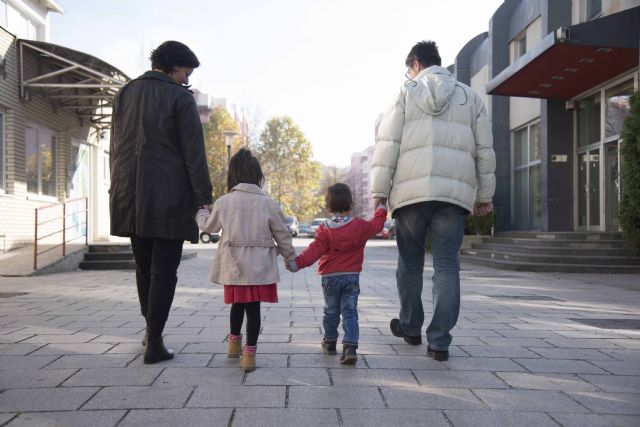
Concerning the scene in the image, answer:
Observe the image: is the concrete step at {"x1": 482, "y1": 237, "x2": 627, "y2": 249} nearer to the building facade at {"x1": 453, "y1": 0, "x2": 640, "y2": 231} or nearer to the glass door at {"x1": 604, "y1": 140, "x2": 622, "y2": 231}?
the building facade at {"x1": 453, "y1": 0, "x2": 640, "y2": 231}

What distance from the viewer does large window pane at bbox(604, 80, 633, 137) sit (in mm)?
13098

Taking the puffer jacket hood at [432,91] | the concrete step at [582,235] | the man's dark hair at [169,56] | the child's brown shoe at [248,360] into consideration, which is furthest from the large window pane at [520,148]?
the child's brown shoe at [248,360]

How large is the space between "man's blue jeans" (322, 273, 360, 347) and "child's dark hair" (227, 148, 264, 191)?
80 cm

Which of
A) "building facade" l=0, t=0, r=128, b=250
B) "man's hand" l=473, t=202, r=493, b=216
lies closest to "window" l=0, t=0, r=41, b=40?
"building facade" l=0, t=0, r=128, b=250

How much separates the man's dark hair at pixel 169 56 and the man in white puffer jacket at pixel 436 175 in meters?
1.42

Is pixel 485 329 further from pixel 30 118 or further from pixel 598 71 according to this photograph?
pixel 30 118

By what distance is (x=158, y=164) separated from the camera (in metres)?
3.64

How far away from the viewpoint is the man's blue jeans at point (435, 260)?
3.74 meters

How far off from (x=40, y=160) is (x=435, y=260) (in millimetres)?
13066

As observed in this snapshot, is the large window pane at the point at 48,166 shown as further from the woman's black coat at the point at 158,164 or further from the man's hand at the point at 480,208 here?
the man's hand at the point at 480,208

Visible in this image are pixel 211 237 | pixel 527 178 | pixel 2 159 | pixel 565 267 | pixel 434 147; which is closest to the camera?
pixel 434 147

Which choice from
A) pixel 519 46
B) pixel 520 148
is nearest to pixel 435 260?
pixel 520 148

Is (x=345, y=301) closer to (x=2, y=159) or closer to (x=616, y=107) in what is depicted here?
(x=2, y=159)

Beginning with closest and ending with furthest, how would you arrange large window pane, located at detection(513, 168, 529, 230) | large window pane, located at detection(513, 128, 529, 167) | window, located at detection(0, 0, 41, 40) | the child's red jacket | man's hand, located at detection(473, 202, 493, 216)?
the child's red jacket → man's hand, located at detection(473, 202, 493, 216) → window, located at detection(0, 0, 41, 40) → large window pane, located at detection(513, 168, 529, 230) → large window pane, located at detection(513, 128, 529, 167)
